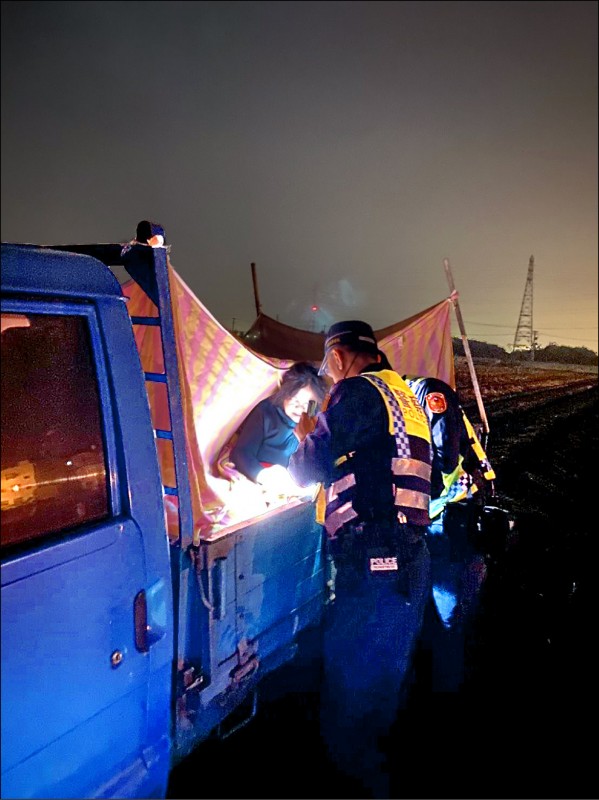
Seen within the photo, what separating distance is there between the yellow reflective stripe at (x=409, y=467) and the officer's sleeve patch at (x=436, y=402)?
83cm

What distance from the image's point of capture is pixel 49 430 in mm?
1525

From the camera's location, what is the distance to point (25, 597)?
4.24 feet

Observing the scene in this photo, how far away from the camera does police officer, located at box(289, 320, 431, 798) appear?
8.10ft

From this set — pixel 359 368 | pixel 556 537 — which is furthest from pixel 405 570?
pixel 556 537

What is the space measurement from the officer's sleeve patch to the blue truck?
6.18ft

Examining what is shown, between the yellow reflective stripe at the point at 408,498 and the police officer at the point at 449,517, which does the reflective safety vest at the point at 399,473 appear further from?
the police officer at the point at 449,517

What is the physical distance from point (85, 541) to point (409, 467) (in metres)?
1.59

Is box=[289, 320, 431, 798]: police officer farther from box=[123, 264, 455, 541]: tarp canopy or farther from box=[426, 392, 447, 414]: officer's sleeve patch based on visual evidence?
box=[426, 392, 447, 414]: officer's sleeve patch

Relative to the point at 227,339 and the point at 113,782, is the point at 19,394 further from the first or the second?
the point at 227,339

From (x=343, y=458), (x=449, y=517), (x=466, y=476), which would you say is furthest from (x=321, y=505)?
(x=466, y=476)

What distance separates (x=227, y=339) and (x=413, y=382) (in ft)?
4.36

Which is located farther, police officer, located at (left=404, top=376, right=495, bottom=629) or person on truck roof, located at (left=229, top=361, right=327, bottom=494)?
person on truck roof, located at (left=229, top=361, right=327, bottom=494)

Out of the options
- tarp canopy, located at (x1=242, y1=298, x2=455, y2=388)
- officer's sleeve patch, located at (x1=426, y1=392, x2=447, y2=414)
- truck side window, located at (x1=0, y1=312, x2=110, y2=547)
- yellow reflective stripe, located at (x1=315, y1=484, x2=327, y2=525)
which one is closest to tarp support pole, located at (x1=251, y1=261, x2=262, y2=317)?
tarp canopy, located at (x1=242, y1=298, x2=455, y2=388)

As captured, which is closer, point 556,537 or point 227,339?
point 227,339
